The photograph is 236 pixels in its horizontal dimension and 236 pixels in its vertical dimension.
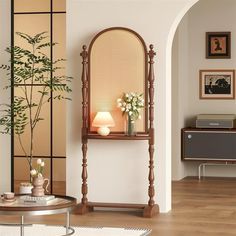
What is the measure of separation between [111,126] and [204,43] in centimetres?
448

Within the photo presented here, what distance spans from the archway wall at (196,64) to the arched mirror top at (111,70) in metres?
3.72

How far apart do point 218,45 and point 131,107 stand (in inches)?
175

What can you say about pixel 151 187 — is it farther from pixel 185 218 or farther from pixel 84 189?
pixel 84 189

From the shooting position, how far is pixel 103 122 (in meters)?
8.64

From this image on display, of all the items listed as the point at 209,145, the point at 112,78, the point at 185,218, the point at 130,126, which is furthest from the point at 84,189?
the point at 209,145

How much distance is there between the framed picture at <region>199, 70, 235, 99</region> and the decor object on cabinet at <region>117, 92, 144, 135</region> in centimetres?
422

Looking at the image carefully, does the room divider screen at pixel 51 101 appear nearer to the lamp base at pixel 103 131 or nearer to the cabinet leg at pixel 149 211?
the lamp base at pixel 103 131

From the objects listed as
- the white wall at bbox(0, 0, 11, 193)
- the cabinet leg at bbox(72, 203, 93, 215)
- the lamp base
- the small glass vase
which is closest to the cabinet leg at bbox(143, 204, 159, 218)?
the cabinet leg at bbox(72, 203, 93, 215)

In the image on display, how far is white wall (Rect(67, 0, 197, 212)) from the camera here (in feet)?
28.8

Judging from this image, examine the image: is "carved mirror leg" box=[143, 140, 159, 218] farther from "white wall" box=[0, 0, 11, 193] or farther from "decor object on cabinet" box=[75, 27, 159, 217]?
"white wall" box=[0, 0, 11, 193]

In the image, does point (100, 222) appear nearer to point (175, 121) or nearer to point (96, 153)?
point (96, 153)

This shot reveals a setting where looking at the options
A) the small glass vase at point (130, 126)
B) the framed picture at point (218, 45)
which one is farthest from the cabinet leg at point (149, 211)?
the framed picture at point (218, 45)

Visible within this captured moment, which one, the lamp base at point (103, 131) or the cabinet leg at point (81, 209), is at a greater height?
the lamp base at point (103, 131)

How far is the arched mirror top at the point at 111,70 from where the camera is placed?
28.8 ft
